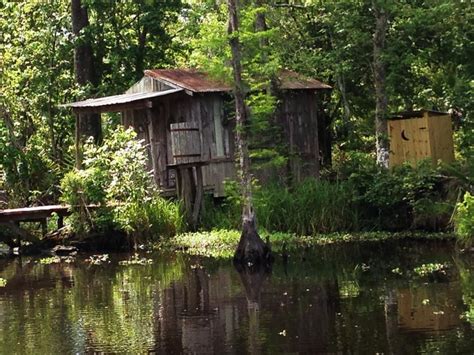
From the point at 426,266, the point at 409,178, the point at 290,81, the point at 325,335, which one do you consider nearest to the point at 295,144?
the point at 290,81

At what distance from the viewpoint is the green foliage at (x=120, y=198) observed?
2027cm

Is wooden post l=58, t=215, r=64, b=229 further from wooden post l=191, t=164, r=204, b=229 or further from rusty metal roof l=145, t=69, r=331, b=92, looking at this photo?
rusty metal roof l=145, t=69, r=331, b=92

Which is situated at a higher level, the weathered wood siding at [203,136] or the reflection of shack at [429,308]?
the weathered wood siding at [203,136]

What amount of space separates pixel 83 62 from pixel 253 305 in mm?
16639

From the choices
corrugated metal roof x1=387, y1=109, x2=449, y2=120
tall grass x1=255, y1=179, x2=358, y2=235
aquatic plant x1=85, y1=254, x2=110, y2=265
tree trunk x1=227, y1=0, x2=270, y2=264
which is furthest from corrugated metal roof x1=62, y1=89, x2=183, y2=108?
corrugated metal roof x1=387, y1=109, x2=449, y2=120

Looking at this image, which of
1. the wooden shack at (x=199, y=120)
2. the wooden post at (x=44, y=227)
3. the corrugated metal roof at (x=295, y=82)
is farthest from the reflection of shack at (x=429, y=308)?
the wooden post at (x=44, y=227)

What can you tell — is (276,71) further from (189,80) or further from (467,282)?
(467,282)

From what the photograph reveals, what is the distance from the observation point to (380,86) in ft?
70.6

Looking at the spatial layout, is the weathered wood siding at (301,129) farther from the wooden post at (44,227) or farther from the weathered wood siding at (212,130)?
the wooden post at (44,227)

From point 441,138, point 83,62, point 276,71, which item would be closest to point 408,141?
point 441,138

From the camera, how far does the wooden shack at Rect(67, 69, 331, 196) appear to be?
21.9m

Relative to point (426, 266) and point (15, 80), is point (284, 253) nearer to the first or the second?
point (426, 266)

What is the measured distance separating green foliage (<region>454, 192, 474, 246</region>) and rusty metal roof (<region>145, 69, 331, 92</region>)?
6835 mm

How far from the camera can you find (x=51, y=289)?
15367mm
